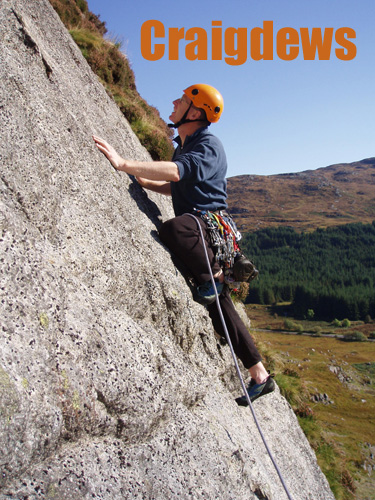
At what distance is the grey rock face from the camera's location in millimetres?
2971

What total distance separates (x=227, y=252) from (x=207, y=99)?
2404mm

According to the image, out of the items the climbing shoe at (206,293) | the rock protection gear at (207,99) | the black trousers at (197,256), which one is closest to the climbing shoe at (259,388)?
the black trousers at (197,256)

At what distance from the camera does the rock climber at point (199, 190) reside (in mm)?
5504

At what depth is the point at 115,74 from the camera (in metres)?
13.3

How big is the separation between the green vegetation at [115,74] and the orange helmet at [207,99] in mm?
5465

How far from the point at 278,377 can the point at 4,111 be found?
13162mm

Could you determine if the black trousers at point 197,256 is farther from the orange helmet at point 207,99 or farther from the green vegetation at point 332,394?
the green vegetation at point 332,394

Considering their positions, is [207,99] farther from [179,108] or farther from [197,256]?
[197,256]

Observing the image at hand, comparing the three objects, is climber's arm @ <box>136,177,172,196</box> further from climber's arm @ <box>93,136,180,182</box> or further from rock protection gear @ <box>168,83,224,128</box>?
rock protection gear @ <box>168,83,224,128</box>

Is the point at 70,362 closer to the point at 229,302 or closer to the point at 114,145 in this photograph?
the point at 229,302

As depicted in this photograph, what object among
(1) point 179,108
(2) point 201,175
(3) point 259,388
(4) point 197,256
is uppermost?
(1) point 179,108

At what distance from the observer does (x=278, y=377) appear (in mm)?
14336

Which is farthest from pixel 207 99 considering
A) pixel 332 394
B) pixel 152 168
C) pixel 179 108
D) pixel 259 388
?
pixel 332 394

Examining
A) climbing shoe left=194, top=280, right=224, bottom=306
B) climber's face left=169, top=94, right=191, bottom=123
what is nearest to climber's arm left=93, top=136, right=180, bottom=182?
climber's face left=169, top=94, right=191, bottom=123
